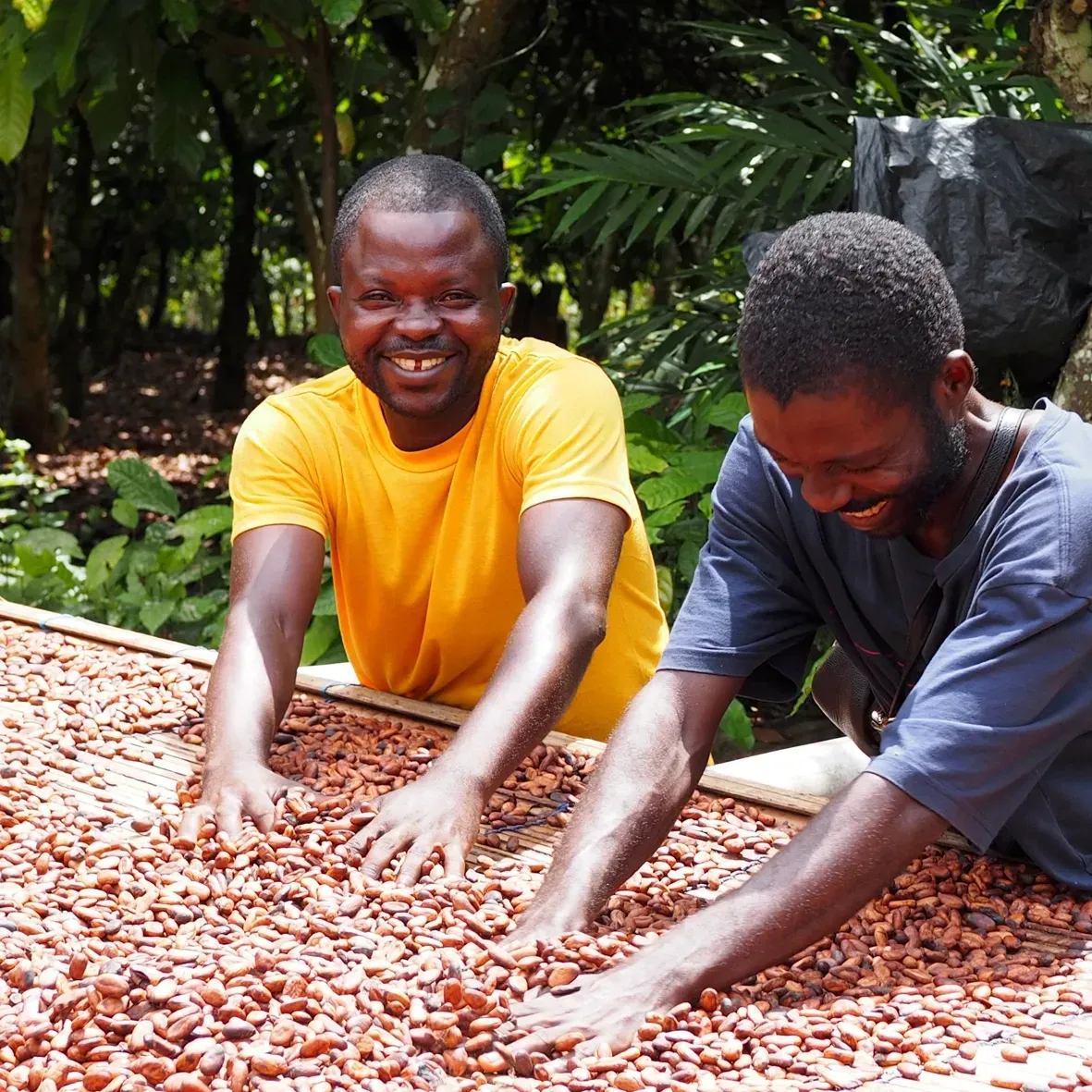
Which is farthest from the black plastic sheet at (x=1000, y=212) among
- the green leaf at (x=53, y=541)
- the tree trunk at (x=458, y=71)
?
the green leaf at (x=53, y=541)

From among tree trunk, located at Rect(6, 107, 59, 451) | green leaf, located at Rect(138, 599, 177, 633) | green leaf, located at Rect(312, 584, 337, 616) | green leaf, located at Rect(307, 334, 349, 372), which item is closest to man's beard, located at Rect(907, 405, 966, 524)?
green leaf, located at Rect(312, 584, 337, 616)

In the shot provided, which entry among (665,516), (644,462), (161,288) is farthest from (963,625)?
(161,288)

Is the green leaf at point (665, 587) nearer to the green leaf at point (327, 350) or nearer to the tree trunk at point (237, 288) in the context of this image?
the green leaf at point (327, 350)

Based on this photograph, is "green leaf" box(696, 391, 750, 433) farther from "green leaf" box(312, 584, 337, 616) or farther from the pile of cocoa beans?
the pile of cocoa beans

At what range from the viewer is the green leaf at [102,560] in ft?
13.8

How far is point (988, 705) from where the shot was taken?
5.45ft

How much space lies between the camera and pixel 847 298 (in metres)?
1.67

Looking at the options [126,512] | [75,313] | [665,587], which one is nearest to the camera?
[665,587]

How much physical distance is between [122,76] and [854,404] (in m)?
3.33

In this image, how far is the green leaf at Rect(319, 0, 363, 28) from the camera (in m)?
3.56

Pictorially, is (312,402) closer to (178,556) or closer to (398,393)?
(398,393)

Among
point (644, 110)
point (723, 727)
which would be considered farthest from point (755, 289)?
point (644, 110)

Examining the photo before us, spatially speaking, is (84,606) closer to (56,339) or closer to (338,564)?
(338,564)

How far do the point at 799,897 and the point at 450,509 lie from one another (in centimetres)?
102
